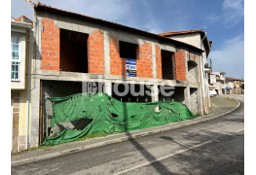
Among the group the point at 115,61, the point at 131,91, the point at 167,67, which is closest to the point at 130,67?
the point at 115,61

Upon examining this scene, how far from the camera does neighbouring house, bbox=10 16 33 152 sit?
28.7 feet

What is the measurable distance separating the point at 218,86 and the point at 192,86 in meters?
43.5

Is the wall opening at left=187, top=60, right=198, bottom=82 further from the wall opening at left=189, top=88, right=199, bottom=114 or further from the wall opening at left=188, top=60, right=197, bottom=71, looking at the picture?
the wall opening at left=189, top=88, right=199, bottom=114

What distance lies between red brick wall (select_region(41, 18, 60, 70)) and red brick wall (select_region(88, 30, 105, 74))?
1.99 meters

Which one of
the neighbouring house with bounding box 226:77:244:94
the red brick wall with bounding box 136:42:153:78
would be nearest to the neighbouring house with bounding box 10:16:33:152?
the red brick wall with bounding box 136:42:153:78

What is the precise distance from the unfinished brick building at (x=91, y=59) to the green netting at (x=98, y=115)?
86 cm

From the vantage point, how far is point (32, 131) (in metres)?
9.28

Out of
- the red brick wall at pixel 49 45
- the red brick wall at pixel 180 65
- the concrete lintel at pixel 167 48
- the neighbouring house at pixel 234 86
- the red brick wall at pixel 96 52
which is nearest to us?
the red brick wall at pixel 49 45

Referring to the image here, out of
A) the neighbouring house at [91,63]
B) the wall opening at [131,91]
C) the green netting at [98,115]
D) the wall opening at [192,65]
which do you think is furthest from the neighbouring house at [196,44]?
the green netting at [98,115]

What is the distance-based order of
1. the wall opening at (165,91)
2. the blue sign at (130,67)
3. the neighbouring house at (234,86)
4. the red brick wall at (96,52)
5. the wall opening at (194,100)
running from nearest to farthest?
the red brick wall at (96,52) < the blue sign at (130,67) < the wall opening at (165,91) < the wall opening at (194,100) < the neighbouring house at (234,86)

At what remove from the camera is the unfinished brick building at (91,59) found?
→ 1005cm

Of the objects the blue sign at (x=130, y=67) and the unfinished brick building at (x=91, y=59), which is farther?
the blue sign at (x=130, y=67)

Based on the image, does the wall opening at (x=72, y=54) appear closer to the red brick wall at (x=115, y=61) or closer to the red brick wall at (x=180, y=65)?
the red brick wall at (x=115, y=61)
